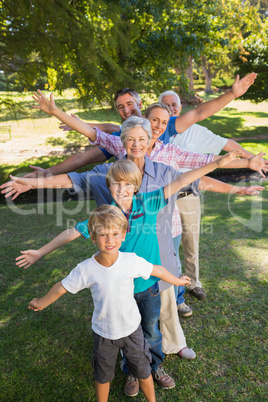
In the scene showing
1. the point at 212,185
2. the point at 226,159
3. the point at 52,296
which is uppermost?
the point at 226,159

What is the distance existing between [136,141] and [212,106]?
3.36ft

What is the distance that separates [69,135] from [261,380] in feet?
50.7

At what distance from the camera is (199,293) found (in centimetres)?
370

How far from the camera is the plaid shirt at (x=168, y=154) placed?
2646 millimetres

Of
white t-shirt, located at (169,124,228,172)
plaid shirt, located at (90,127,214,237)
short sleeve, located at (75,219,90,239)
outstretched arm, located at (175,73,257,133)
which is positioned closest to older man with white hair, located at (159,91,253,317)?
white t-shirt, located at (169,124,228,172)

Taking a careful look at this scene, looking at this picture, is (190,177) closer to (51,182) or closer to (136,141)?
(136,141)

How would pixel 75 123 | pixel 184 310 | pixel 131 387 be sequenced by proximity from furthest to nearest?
pixel 184 310 < pixel 75 123 < pixel 131 387

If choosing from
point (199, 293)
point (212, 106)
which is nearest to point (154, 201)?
point (212, 106)

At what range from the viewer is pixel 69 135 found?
16781 mm

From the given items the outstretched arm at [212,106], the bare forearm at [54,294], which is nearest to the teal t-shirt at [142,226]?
the bare forearm at [54,294]

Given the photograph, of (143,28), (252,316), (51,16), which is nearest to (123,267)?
(252,316)

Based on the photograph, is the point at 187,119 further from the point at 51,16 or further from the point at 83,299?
the point at 51,16

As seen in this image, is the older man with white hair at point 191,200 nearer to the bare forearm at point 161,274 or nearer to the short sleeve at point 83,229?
the bare forearm at point 161,274

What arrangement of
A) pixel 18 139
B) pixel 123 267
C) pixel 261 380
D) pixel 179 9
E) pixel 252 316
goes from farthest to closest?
pixel 18 139, pixel 179 9, pixel 252 316, pixel 261 380, pixel 123 267
